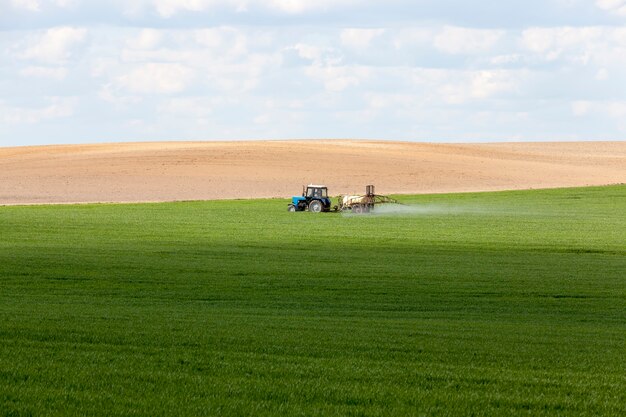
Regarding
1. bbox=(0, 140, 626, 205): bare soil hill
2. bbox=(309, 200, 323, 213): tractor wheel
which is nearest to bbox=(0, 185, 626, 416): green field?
bbox=(309, 200, 323, 213): tractor wheel

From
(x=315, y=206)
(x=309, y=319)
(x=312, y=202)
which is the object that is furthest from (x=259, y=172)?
(x=309, y=319)

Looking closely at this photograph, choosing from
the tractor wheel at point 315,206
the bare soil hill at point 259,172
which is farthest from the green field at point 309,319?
the bare soil hill at point 259,172

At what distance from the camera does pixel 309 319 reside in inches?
723

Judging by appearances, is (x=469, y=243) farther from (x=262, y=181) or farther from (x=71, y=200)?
(x=262, y=181)

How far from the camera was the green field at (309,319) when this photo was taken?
11.1 m

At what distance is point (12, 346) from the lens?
13.6m

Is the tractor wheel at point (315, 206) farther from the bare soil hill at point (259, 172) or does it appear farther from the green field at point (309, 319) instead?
the bare soil hill at point (259, 172)

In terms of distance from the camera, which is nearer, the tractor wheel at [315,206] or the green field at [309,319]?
the green field at [309,319]

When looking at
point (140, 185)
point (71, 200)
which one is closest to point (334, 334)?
point (71, 200)

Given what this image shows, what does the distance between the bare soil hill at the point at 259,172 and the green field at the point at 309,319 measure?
2300 centimetres

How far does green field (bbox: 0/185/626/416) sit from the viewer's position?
36.4ft

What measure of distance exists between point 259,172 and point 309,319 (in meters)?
59.9

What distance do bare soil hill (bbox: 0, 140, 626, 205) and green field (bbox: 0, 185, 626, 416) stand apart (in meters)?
23.0

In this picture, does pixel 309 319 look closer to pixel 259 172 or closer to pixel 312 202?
pixel 312 202
